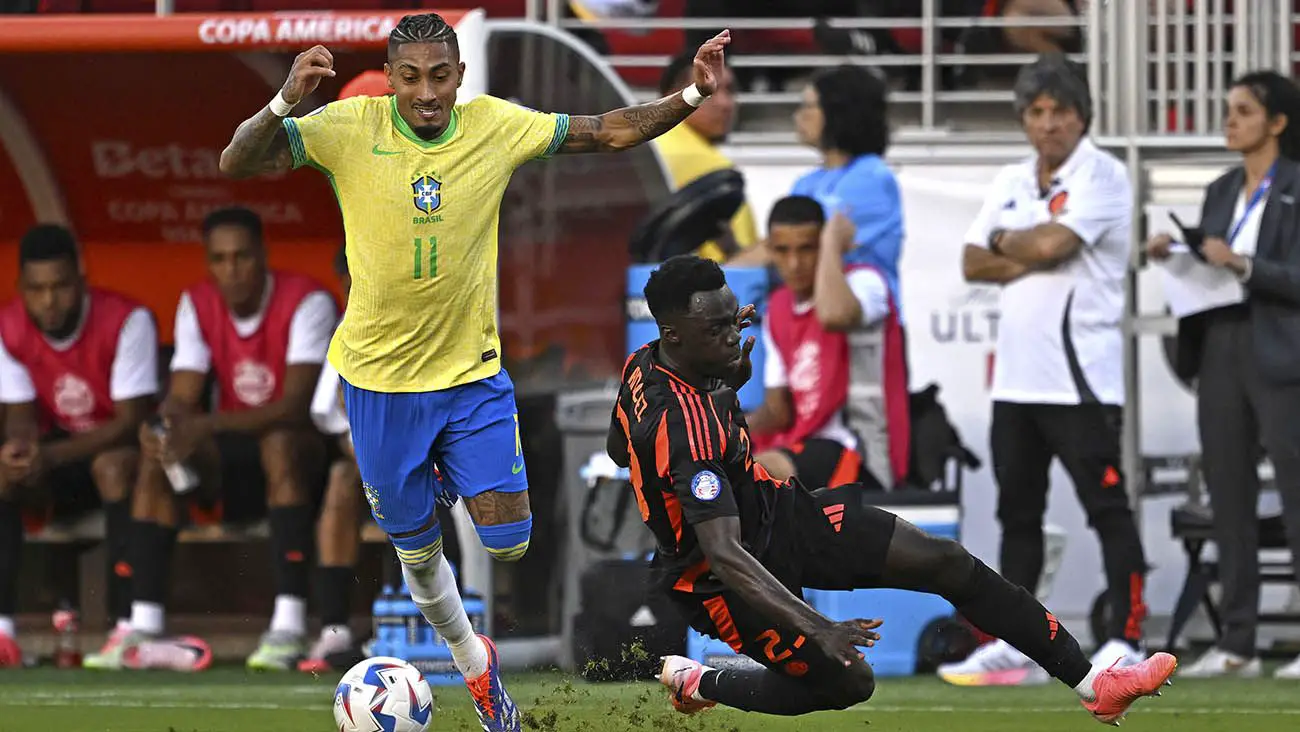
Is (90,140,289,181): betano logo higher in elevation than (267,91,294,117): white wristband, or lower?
higher

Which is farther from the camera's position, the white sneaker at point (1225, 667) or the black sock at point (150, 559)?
the black sock at point (150, 559)

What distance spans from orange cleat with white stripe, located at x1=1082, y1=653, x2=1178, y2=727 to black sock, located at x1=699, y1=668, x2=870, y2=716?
0.74m

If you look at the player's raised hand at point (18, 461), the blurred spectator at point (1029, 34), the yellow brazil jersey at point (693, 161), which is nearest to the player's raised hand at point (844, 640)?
the yellow brazil jersey at point (693, 161)

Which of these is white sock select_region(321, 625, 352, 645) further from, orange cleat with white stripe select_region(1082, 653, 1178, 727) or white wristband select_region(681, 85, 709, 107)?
orange cleat with white stripe select_region(1082, 653, 1178, 727)

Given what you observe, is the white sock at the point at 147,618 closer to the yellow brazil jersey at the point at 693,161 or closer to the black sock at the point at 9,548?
the black sock at the point at 9,548

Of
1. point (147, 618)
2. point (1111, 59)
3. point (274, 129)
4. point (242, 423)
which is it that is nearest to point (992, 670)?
point (1111, 59)

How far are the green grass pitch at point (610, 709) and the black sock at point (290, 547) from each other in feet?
2.25

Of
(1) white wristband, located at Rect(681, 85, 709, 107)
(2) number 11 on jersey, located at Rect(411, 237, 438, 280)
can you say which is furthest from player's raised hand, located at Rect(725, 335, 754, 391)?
(2) number 11 on jersey, located at Rect(411, 237, 438, 280)

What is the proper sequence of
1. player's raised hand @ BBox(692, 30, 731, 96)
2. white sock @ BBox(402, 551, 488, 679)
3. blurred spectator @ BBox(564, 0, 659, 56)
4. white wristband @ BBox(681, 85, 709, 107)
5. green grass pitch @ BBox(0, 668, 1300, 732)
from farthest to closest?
blurred spectator @ BBox(564, 0, 659, 56)
green grass pitch @ BBox(0, 668, 1300, 732)
white sock @ BBox(402, 551, 488, 679)
white wristband @ BBox(681, 85, 709, 107)
player's raised hand @ BBox(692, 30, 731, 96)

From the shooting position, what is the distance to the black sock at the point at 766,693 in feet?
20.4

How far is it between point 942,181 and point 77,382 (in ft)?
15.0

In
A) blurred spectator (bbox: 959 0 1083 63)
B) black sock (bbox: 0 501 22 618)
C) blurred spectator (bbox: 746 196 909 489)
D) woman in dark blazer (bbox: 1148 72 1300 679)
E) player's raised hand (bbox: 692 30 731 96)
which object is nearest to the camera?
player's raised hand (bbox: 692 30 731 96)

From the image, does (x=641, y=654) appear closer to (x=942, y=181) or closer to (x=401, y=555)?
(x=401, y=555)

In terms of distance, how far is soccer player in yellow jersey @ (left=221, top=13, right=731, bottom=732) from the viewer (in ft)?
21.9
